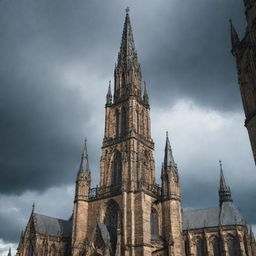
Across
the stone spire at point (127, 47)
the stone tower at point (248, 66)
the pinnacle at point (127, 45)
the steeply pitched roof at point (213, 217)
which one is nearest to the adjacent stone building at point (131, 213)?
the steeply pitched roof at point (213, 217)

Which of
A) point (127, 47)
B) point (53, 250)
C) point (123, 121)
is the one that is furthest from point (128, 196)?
point (127, 47)

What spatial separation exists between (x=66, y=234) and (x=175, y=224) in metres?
17.8

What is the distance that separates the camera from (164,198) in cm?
4566

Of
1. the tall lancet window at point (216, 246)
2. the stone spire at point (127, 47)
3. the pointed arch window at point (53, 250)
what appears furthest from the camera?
the stone spire at point (127, 47)

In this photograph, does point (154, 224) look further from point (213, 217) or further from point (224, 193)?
point (224, 193)

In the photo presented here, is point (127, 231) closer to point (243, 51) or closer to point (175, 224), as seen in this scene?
point (175, 224)

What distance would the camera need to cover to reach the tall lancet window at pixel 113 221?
135ft

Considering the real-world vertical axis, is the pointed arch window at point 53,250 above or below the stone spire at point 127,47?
below

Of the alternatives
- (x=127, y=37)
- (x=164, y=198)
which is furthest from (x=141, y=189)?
(x=127, y=37)

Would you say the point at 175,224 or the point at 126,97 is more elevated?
the point at 126,97

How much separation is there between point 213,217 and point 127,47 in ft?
105

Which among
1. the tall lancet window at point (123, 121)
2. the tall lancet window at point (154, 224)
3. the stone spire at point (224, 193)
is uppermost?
the tall lancet window at point (123, 121)

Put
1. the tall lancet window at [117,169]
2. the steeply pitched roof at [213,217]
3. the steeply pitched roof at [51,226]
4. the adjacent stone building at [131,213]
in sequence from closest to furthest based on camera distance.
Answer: the adjacent stone building at [131,213]
the tall lancet window at [117,169]
the steeply pitched roof at [51,226]
the steeply pitched roof at [213,217]

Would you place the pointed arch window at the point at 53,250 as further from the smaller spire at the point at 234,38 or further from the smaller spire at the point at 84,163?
the smaller spire at the point at 234,38
